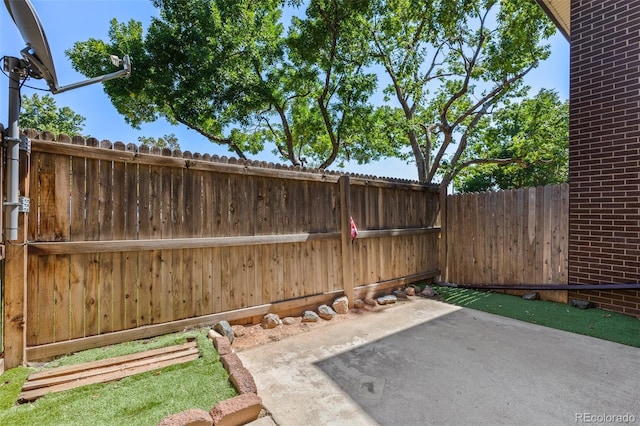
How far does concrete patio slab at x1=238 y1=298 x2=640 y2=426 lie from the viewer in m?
1.89

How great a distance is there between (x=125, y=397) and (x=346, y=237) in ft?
10.1

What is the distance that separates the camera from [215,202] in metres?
3.27

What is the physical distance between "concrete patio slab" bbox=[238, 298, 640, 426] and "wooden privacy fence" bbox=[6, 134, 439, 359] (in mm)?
848

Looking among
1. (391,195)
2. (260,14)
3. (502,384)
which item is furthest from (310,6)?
(502,384)

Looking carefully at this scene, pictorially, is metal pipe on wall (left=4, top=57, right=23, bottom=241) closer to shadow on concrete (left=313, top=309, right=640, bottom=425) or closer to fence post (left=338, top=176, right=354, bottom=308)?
shadow on concrete (left=313, top=309, right=640, bottom=425)

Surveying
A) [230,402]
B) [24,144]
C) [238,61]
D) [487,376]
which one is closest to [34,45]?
[24,144]

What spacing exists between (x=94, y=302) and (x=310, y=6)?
672 centimetres

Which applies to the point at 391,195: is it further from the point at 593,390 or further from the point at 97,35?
the point at 97,35

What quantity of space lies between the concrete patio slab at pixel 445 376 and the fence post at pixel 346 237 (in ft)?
2.65

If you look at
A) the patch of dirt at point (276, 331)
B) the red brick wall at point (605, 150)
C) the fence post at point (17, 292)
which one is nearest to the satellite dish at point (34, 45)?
the fence post at point (17, 292)

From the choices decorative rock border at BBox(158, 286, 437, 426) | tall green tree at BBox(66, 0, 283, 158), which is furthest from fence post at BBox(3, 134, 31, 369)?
tall green tree at BBox(66, 0, 283, 158)

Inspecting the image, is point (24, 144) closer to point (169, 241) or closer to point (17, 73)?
point (17, 73)

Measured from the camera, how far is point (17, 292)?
224 centimetres

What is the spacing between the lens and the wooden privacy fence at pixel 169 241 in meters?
2.44
